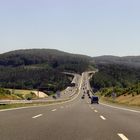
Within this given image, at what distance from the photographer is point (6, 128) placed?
589 inches

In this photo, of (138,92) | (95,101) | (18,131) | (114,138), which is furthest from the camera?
(138,92)

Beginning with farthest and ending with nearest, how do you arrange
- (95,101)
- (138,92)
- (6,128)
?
(138,92), (95,101), (6,128)

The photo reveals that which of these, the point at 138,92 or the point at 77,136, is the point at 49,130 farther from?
the point at 138,92

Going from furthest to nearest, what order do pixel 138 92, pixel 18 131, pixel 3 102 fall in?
pixel 138 92 < pixel 3 102 < pixel 18 131

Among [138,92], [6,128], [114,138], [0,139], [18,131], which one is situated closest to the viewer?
[0,139]

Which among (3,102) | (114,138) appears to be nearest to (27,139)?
(114,138)

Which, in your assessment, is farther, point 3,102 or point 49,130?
point 3,102

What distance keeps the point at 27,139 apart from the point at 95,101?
64961mm

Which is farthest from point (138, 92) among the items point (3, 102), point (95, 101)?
point (3, 102)

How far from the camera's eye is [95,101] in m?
76.6

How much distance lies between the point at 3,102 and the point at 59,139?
2806cm

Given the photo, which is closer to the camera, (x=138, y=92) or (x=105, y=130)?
(x=105, y=130)

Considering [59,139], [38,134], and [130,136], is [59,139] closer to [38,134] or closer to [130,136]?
[38,134]

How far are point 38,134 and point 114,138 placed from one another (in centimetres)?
243
